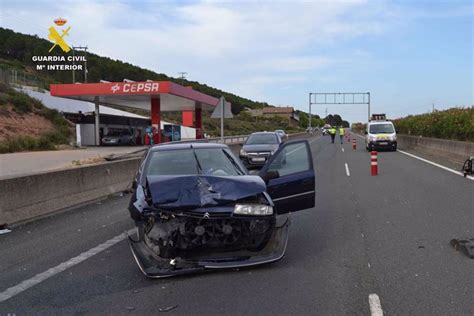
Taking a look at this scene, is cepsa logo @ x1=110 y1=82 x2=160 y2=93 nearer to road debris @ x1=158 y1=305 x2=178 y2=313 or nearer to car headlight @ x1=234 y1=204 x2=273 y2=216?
car headlight @ x1=234 y1=204 x2=273 y2=216

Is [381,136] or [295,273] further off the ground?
[381,136]

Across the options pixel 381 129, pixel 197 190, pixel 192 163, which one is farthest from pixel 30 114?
pixel 197 190

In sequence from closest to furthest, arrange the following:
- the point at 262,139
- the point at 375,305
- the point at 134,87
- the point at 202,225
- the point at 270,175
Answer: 1. the point at 375,305
2. the point at 202,225
3. the point at 270,175
4. the point at 262,139
5. the point at 134,87

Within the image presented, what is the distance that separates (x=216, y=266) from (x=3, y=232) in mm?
4649

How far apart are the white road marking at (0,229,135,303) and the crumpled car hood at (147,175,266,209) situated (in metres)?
1.52

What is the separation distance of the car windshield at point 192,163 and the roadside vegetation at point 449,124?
20.6m

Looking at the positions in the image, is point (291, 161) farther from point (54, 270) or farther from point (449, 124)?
point (449, 124)

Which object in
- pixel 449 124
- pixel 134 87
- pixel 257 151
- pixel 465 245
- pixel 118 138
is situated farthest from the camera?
pixel 118 138

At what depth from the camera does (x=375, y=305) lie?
4.54m

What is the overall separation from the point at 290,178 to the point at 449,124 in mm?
24625

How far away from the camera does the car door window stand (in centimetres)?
718

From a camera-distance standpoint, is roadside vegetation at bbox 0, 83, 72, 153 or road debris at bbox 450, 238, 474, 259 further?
roadside vegetation at bbox 0, 83, 72, 153

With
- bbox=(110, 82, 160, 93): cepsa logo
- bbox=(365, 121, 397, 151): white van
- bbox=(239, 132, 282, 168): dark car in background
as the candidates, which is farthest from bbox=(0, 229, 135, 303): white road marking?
bbox=(110, 82, 160, 93): cepsa logo

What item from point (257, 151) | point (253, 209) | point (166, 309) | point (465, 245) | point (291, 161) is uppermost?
point (291, 161)
